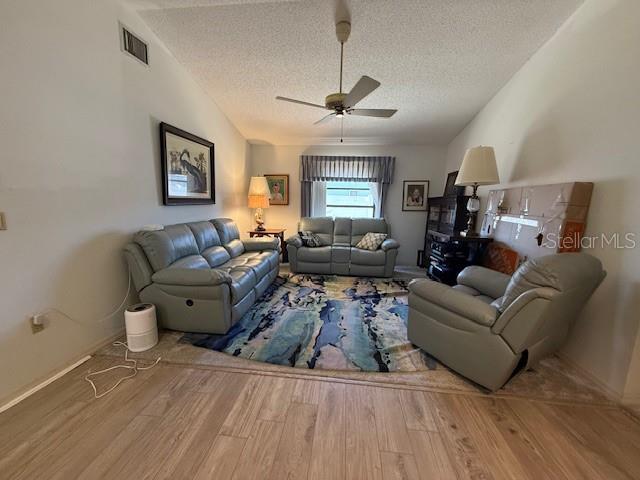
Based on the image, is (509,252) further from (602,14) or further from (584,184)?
(602,14)

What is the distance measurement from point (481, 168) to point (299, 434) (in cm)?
294

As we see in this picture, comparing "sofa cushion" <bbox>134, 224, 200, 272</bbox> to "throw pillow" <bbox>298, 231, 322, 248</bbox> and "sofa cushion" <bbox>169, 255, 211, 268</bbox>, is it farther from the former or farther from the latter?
"throw pillow" <bbox>298, 231, 322, 248</bbox>

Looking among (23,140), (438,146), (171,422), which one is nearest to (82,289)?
(23,140)

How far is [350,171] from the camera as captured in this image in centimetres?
502

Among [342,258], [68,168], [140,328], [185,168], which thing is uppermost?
[185,168]

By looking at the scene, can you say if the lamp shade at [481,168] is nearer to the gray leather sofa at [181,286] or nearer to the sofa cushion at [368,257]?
the sofa cushion at [368,257]

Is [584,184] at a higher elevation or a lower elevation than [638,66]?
lower

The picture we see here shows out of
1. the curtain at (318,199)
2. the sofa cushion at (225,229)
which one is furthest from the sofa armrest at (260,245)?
the curtain at (318,199)

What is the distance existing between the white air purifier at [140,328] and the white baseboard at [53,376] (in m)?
0.27

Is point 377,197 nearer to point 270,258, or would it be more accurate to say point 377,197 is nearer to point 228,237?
point 270,258

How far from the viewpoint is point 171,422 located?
1.44 m

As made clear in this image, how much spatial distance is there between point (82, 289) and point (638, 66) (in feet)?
13.4

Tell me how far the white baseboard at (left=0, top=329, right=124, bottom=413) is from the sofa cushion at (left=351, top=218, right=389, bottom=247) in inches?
140

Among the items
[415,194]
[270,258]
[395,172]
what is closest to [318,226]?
[270,258]
